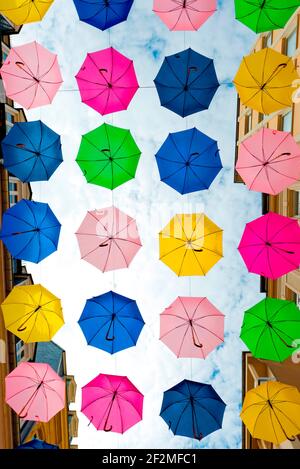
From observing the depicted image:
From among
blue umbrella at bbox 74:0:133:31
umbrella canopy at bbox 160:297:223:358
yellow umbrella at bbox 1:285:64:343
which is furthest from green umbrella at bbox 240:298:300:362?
blue umbrella at bbox 74:0:133:31

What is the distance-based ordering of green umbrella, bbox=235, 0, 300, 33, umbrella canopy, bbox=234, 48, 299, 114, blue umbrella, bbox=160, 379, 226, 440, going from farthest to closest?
blue umbrella, bbox=160, 379, 226, 440 → umbrella canopy, bbox=234, 48, 299, 114 → green umbrella, bbox=235, 0, 300, 33

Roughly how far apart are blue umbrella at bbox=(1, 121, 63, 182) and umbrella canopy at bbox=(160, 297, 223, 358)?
5.61 m

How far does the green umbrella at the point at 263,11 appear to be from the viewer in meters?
10.1

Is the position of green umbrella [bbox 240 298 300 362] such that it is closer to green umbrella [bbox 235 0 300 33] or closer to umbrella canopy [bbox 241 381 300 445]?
umbrella canopy [bbox 241 381 300 445]

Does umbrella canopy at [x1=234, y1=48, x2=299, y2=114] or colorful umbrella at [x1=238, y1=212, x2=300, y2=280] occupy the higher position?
umbrella canopy at [x1=234, y1=48, x2=299, y2=114]

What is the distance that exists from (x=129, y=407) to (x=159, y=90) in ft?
30.1

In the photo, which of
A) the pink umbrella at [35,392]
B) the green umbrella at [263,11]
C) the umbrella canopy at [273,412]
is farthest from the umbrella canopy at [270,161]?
the pink umbrella at [35,392]

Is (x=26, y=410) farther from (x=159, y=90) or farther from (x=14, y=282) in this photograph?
(x=159, y=90)

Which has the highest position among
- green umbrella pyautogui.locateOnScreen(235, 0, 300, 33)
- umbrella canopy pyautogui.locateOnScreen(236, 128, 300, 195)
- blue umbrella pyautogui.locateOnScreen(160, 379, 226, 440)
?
green umbrella pyautogui.locateOnScreen(235, 0, 300, 33)

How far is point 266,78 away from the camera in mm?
10555

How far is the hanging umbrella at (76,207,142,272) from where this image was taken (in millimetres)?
11203

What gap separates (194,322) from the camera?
11281 mm

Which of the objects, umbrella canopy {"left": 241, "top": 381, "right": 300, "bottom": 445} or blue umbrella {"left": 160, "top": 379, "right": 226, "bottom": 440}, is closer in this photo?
umbrella canopy {"left": 241, "top": 381, "right": 300, "bottom": 445}

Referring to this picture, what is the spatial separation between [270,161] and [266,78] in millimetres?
2316
